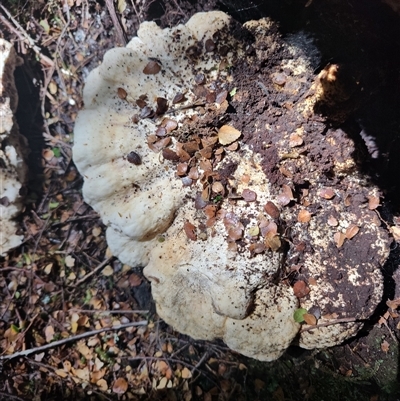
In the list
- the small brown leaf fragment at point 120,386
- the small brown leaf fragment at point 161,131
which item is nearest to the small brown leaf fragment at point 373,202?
the small brown leaf fragment at point 161,131

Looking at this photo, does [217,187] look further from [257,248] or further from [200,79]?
[200,79]

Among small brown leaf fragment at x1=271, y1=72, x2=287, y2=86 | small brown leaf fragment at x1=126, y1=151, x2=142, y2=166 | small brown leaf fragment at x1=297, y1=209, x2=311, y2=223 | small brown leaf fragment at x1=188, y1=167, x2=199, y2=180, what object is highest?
small brown leaf fragment at x1=271, y1=72, x2=287, y2=86

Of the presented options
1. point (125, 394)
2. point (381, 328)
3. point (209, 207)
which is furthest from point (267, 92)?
point (125, 394)

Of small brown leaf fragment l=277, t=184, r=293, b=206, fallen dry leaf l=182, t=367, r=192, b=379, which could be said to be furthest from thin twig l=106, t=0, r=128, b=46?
fallen dry leaf l=182, t=367, r=192, b=379

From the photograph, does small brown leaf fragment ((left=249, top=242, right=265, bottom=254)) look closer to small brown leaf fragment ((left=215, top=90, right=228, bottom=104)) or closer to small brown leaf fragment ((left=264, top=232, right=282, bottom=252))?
small brown leaf fragment ((left=264, top=232, right=282, bottom=252))

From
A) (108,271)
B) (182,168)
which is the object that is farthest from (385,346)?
(108,271)

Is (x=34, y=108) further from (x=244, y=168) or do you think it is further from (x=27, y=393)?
(x=27, y=393)
